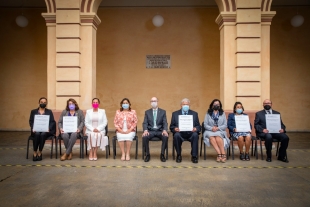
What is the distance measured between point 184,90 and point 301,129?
478cm

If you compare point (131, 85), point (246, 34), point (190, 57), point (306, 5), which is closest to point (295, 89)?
point (306, 5)

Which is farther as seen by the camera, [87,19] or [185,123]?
[87,19]

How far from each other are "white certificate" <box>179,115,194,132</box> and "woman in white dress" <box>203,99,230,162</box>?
37 centimetres

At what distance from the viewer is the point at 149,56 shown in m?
12.5

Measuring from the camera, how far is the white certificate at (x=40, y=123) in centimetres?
702

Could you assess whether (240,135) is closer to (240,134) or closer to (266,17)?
(240,134)

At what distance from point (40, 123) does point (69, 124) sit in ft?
2.04

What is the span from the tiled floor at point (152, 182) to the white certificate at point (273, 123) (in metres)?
0.66

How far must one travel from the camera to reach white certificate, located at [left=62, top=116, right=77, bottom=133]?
7.06m

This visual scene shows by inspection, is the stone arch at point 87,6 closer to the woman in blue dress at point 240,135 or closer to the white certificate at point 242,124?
the woman in blue dress at point 240,135

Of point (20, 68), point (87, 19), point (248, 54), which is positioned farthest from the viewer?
point (20, 68)

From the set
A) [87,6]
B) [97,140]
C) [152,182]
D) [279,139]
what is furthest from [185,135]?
[87,6]

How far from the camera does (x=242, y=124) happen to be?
23.1 ft

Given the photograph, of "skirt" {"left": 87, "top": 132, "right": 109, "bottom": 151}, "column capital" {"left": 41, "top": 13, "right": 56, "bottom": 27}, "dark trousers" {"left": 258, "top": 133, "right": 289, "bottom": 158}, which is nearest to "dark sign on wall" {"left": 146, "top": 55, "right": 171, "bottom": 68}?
"column capital" {"left": 41, "top": 13, "right": 56, "bottom": 27}
